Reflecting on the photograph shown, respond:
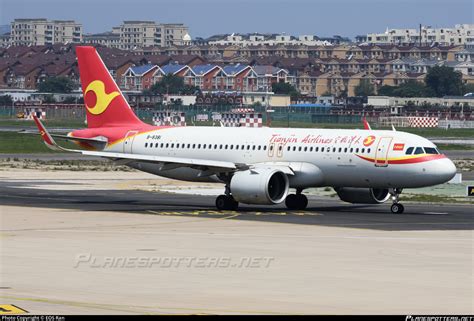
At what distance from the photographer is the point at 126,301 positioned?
31.2 metres

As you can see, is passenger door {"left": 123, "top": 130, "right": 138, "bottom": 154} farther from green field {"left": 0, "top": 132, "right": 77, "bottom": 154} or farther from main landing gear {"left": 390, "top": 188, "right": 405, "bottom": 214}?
green field {"left": 0, "top": 132, "right": 77, "bottom": 154}

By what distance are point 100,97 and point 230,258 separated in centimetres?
2945

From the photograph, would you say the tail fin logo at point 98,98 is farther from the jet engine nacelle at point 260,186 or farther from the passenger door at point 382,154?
the passenger door at point 382,154

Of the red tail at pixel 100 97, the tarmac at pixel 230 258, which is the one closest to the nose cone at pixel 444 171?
the tarmac at pixel 230 258

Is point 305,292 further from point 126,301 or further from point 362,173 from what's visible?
point 362,173

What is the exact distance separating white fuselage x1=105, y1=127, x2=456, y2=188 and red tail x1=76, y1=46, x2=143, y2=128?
2346mm

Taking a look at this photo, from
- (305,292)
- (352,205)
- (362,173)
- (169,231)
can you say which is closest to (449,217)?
(362,173)

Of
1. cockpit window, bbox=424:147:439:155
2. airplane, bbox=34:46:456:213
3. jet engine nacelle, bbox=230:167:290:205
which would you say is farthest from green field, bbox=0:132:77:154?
cockpit window, bbox=424:147:439:155

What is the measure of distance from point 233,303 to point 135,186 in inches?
1875

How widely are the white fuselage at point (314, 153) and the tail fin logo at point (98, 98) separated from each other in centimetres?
336

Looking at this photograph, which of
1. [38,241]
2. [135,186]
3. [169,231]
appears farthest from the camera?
[135,186]

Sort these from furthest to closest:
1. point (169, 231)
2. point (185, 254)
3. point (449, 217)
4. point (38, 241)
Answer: point (449, 217), point (169, 231), point (38, 241), point (185, 254)

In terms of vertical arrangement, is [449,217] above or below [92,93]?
below

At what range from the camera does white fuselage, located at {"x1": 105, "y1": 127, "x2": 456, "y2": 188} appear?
58750 mm
